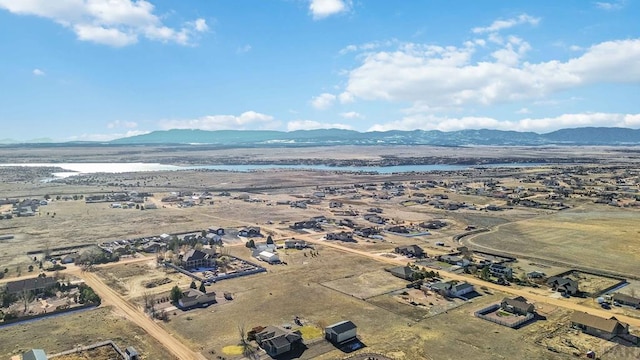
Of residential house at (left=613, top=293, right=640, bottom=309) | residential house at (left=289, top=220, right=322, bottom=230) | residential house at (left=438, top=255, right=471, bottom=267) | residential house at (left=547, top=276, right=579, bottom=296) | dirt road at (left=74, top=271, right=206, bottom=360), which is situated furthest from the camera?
residential house at (left=289, top=220, right=322, bottom=230)

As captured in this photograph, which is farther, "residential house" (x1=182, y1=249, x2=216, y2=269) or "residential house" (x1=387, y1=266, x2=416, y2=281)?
"residential house" (x1=182, y1=249, x2=216, y2=269)

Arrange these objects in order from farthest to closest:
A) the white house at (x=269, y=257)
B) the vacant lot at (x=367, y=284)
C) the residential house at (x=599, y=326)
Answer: the white house at (x=269, y=257) < the vacant lot at (x=367, y=284) < the residential house at (x=599, y=326)

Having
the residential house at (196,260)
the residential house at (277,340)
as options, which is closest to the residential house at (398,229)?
the residential house at (196,260)

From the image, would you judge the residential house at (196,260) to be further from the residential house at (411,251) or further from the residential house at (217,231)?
the residential house at (411,251)

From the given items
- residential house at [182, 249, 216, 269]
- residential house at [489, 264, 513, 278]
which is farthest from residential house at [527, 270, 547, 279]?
residential house at [182, 249, 216, 269]

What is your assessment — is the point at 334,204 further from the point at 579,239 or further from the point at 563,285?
the point at 563,285

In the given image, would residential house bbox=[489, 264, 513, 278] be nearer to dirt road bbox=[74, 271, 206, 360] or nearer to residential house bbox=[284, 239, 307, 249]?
residential house bbox=[284, 239, 307, 249]
